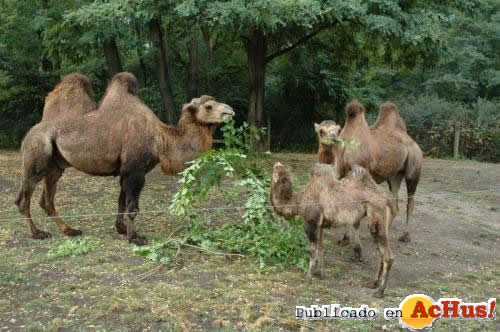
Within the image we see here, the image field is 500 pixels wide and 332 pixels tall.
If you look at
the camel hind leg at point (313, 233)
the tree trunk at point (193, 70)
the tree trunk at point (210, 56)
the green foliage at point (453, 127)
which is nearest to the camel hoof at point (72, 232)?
the camel hind leg at point (313, 233)

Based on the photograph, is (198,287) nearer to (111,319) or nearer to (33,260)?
(111,319)

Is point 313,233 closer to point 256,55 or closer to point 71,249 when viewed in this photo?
point 71,249

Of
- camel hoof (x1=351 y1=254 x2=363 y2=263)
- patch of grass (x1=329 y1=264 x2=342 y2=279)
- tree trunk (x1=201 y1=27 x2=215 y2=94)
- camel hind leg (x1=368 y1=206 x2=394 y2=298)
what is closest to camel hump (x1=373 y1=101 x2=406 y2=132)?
camel hoof (x1=351 y1=254 x2=363 y2=263)

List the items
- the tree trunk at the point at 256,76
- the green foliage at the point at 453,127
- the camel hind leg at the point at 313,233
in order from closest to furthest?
the camel hind leg at the point at 313,233, the tree trunk at the point at 256,76, the green foliage at the point at 453,127

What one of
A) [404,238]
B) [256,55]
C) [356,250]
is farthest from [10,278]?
[256,55]

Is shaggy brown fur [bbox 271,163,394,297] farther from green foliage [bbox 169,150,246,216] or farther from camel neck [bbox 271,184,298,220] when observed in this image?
green foliage [bbox 169,150,246,216]

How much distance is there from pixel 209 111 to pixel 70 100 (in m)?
2.03

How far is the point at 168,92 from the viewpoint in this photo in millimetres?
16219

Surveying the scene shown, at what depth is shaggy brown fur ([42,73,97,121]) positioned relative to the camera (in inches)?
302

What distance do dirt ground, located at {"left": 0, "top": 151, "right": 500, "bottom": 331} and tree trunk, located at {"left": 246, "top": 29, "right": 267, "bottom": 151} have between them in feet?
24.9

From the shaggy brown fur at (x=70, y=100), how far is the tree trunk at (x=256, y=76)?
8.27 metres

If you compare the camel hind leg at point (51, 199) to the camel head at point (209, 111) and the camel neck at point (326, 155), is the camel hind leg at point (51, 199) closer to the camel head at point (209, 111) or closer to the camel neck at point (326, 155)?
the camel head at point (209, 111)

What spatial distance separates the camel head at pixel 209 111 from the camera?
23.7 ft

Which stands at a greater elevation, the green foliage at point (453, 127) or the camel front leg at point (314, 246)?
the green foliage at point (453, 127)
